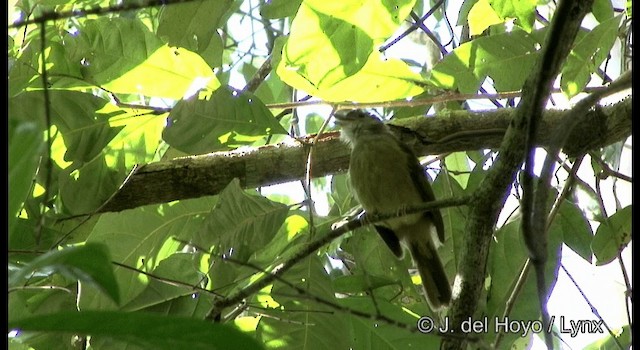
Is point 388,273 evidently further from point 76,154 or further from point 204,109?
point 76,154

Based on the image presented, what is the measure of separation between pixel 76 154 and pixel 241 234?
2.21 feet

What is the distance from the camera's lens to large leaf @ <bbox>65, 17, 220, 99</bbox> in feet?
→ 8.45

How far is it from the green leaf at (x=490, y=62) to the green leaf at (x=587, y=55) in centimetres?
14

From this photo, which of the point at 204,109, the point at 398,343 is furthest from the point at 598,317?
the point at 204,109

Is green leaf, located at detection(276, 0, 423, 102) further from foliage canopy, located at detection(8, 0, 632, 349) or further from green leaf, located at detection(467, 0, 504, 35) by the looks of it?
green leaf, located at detection(467, 0, 504, 35)

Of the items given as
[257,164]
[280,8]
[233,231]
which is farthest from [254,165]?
[280,8]

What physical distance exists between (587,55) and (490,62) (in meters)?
0.31

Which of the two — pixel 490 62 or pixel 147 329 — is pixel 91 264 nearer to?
pixel 147 329

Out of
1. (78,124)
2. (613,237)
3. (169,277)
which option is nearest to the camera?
(613,237)

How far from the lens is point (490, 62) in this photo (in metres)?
2.55

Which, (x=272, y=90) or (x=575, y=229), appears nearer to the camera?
(x=575, y=229)

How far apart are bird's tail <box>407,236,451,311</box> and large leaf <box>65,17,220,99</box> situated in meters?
1.16

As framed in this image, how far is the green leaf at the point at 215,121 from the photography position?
8.28 ft

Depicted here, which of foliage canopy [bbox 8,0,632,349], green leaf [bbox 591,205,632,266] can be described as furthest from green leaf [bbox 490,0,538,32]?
green leaf [bbox 591,205,632,266]
